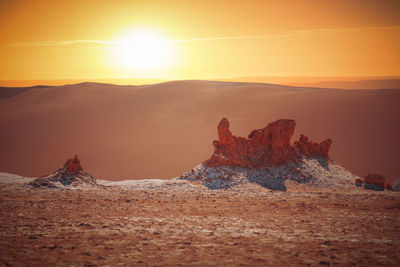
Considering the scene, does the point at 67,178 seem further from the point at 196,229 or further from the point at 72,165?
the point at 196,229

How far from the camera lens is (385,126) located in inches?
1158

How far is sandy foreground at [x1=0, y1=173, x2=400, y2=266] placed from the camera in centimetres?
683

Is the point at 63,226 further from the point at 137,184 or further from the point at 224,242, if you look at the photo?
the point at 137,184

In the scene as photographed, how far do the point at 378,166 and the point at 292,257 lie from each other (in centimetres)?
1895

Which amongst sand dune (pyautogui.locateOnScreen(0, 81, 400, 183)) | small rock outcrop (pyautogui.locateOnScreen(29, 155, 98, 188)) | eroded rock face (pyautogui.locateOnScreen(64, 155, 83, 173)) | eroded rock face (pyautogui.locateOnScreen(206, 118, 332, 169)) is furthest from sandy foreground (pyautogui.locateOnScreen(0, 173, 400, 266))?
sand dune (pyautogui.locateOnScreen(0, 81, 400, 183))

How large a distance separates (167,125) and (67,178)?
2141cm

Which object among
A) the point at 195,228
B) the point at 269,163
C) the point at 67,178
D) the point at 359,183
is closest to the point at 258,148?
the point at 269,163

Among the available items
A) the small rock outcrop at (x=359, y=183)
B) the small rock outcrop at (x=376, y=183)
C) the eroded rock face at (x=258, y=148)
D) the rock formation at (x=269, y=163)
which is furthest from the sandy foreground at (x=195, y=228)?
the eroded rock face at (x=258, y=148)

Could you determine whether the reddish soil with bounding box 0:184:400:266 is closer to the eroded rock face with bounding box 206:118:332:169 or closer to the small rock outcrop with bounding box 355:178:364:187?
the small rock outcrop with bounding box 355:178:364:187

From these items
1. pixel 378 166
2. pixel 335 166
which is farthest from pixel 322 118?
pixel 335 166

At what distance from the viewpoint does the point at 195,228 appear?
8727 millimetres

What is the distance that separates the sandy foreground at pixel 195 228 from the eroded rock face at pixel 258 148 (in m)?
2.82

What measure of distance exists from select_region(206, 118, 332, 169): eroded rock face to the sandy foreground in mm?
2821

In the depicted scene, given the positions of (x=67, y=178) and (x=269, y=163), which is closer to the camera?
(x=67, y=178)
